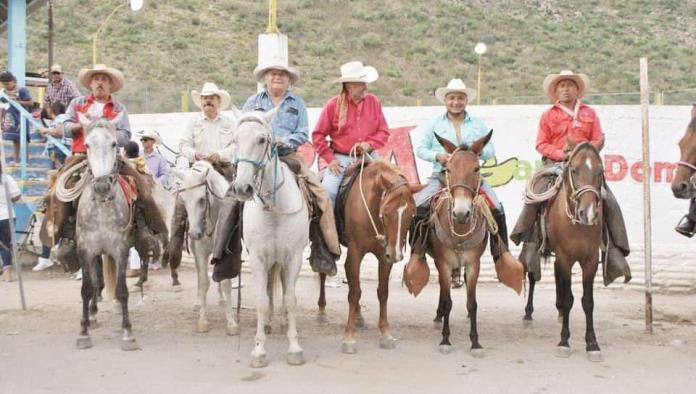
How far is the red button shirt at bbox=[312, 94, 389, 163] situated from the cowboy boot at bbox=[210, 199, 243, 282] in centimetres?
137

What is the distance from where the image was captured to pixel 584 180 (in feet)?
22.9

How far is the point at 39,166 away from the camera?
1445cm

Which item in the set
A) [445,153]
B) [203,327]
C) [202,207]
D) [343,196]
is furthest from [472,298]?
[202,207]

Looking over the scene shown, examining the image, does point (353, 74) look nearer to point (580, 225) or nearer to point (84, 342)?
point (580, 225)

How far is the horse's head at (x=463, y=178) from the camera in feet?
22.1

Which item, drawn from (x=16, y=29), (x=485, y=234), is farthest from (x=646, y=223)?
(x=16, y=29)

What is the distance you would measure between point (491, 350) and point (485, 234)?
126 centimetres

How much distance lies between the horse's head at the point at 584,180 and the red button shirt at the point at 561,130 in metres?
0.68

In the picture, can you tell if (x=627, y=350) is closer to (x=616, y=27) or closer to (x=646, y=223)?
(x=646, y=223)

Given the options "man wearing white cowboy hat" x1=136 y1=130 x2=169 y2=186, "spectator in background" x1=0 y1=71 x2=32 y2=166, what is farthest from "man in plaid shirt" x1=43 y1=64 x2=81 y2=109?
"man wearing white cowboy hat" x1=136 y1=130 x2=169 y2=186

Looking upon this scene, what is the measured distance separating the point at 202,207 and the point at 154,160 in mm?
4169

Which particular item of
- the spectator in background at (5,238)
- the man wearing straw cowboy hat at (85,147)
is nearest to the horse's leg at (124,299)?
the man wearing straw cowboy hat at (85,147)

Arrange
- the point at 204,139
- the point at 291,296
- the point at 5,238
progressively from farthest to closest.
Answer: the point at 5,238 → the point at 204,139 → the point at 291,296

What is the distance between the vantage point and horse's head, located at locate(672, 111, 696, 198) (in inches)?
287
